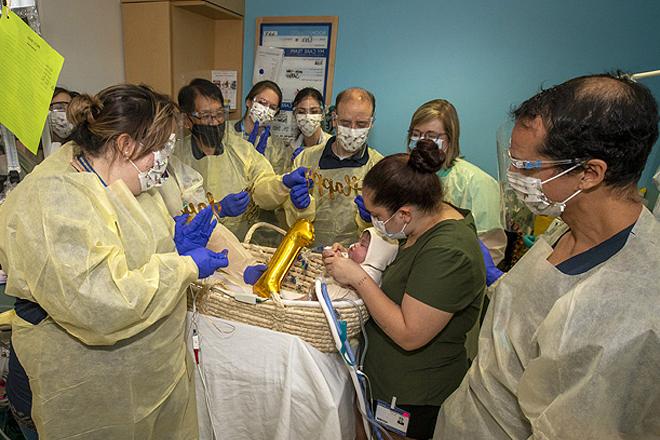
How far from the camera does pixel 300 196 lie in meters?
1.84

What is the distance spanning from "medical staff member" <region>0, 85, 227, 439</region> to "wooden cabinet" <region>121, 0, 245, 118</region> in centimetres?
181

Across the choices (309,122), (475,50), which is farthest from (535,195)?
(475,50)

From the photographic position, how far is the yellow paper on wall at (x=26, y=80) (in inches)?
32.2

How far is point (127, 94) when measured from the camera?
940 millimetres

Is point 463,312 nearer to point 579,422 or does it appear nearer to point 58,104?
point 579,422

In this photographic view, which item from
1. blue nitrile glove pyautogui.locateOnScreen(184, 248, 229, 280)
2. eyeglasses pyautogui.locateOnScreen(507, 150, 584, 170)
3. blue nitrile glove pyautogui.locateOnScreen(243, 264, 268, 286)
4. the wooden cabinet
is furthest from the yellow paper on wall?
the wooden cabinet

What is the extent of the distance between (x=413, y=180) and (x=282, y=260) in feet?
1.52

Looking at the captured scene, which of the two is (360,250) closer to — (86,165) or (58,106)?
(86,165)

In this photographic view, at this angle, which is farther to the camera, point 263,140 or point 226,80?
point 226,80

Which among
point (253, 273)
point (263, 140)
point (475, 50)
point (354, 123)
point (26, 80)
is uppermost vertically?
point (475, 50)

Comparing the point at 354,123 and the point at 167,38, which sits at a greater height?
the point at 167,38

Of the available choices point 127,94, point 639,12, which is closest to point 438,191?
point 127,94

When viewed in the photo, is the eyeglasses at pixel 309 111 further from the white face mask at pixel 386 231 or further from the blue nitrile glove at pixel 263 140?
the white face mask at pixel 386 231

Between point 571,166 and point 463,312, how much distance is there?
53 cm
